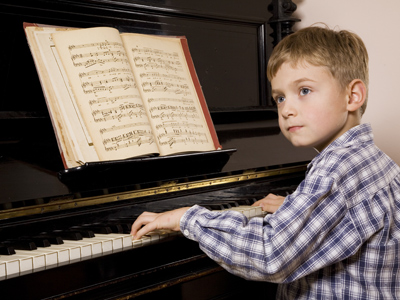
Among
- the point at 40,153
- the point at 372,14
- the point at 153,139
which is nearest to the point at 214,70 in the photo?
the point at 153,139

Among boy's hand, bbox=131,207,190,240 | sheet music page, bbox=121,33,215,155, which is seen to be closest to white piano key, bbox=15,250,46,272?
boy's hand, bbox=131,207,190,240

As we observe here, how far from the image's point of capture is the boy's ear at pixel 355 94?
1.36 metres

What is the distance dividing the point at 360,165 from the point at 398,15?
2001 mm

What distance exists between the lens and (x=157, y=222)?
50.5 inches

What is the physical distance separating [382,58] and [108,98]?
6.62 ft

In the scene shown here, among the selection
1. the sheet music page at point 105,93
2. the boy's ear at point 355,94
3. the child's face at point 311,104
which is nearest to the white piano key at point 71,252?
the sheet music page at point 105,93

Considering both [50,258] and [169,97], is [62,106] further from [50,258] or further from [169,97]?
[50,258]

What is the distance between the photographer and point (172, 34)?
2180mm

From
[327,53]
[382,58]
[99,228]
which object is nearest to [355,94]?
[327,53]

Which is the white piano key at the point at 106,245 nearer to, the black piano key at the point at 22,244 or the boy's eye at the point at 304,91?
the black piano key at the point at 22,244

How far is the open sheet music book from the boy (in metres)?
0.33

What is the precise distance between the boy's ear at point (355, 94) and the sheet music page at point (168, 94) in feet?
1.96

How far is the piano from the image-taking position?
48.7 inches

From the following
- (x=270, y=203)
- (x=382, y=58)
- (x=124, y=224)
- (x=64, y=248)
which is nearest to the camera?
(x=64, y=248)
